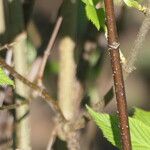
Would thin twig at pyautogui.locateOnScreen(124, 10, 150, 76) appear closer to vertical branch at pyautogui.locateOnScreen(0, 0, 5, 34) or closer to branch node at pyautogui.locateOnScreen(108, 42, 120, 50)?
branch node at pyautogui.locateOnScreen(108, 42, 120, 50)

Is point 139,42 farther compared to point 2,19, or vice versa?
point 2,19

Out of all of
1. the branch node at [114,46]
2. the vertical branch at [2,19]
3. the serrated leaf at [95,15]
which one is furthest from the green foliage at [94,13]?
the vertical branch at [2,19]

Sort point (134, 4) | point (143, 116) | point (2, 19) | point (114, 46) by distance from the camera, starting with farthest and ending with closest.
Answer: point (2, 19) < point (143, 116) < point (134, 4) < point (114, 46)

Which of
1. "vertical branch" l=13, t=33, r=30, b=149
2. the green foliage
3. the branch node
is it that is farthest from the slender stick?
"vertical branch" l=13, t=33, r=30, b=149

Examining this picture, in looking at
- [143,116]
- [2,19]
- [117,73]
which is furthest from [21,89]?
[117,73]

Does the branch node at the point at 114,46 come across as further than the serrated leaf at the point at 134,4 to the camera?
No

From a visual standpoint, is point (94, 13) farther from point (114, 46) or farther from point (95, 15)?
point (114, 46)

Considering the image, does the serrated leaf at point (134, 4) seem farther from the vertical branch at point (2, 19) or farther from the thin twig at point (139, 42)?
the vertical branch at point (2, 19)
